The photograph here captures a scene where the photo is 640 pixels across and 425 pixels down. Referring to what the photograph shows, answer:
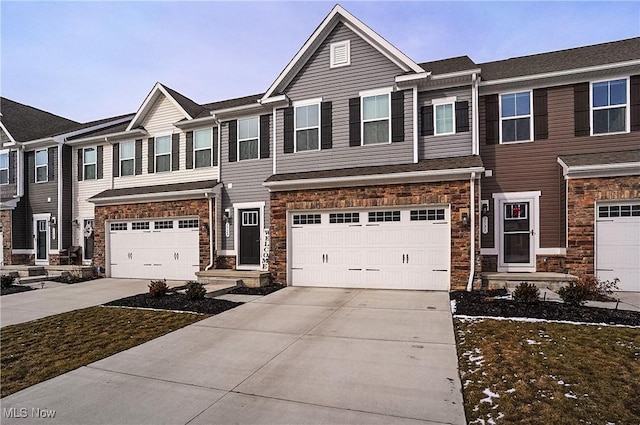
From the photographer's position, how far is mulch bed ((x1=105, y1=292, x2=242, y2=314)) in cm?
923

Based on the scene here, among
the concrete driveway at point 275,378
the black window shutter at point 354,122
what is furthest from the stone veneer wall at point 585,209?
the black window shutter at point 354,122

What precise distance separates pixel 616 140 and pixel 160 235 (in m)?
15.6

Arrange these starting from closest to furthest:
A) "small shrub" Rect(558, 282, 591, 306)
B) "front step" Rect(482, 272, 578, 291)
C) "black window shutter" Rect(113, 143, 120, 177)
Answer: "small shrub" Rect(558, 282, 591, 306) → "front step" Rect(482, 272, 578, 291) → "black window shutter" Rect(113, 143, 120, 177)

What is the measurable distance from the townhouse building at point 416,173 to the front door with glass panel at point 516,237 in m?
0.03

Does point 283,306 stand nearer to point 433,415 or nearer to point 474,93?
point 433,415

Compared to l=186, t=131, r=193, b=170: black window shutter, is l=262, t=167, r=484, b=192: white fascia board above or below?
below

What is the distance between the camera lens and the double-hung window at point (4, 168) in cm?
1905

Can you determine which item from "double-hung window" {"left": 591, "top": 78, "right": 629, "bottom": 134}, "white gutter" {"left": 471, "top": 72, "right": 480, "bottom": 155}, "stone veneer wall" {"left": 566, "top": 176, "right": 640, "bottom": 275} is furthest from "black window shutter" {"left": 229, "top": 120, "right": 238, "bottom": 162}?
"double-hung window" {"left": 591, "top": 78, "right": 629, "bottom": 134}

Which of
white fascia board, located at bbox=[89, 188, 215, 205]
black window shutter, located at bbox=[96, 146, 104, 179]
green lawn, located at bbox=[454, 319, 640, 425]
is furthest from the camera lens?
black window shutter, located at bbox=[96, 146, 104, 179]

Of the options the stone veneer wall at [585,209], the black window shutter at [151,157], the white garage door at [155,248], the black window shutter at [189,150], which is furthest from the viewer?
the black window shutter at [151,157]

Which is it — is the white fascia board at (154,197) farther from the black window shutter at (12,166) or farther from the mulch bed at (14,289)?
the black window shutter at (12,166)

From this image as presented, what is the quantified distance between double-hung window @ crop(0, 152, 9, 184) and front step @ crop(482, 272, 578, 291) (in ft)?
75.6

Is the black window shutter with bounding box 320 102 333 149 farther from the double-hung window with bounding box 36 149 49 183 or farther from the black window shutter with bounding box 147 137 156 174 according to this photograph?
the double-hung window with bounding box 36 149 49 183

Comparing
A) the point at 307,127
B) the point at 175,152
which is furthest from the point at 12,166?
the point at 307,127
